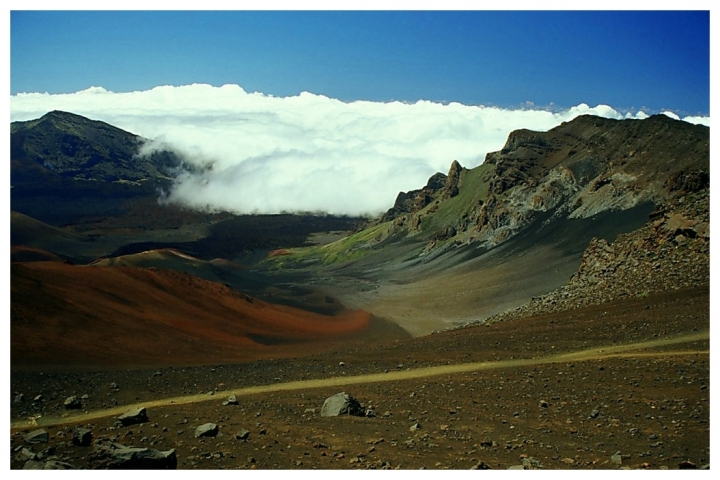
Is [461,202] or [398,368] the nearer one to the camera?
[398,368]

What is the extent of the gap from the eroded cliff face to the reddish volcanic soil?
2891cm

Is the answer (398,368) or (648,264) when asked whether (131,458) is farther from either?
(648,264)

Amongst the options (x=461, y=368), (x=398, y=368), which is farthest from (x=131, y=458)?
(x=461, y=368)

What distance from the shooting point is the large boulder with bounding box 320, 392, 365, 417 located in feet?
52.3

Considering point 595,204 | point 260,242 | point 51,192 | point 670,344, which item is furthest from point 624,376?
point 51,192

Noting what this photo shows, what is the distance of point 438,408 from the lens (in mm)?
16797

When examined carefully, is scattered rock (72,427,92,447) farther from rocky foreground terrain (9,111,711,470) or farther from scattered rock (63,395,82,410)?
scattered rock (63,395,82,410)

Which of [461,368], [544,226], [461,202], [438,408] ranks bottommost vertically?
[461,368]

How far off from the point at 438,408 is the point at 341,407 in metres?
2.78

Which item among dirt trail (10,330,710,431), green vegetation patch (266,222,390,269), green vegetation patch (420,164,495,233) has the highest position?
green vegetation patch (420,164,495,233)

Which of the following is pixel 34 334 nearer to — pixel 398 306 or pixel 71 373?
pixel 71 373

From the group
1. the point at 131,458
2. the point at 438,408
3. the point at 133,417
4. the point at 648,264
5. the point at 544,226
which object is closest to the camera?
the point at 131,458

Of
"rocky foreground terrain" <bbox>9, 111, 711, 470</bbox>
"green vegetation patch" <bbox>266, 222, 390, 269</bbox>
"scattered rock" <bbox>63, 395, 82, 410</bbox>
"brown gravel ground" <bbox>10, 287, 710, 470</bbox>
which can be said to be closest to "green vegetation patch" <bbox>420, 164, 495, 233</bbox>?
"green vegetation patch" <bbox>266, 222, 390, 269</bbox>

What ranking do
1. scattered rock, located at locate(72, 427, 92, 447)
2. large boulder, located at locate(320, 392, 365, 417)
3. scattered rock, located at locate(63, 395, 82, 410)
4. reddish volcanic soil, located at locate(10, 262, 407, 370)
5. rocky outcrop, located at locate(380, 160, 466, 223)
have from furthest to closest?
rocky outcrop, located at locate(380, 160, 466, 223), reddish volcanic soil, located at locate(10, 262, 407, 370), scattered rock, located at locate(63, 395, 82, 410), large boulder, located at locate(320, 392, 365, 417), scattered rock, located at locate(72, 427, 92, 447)
